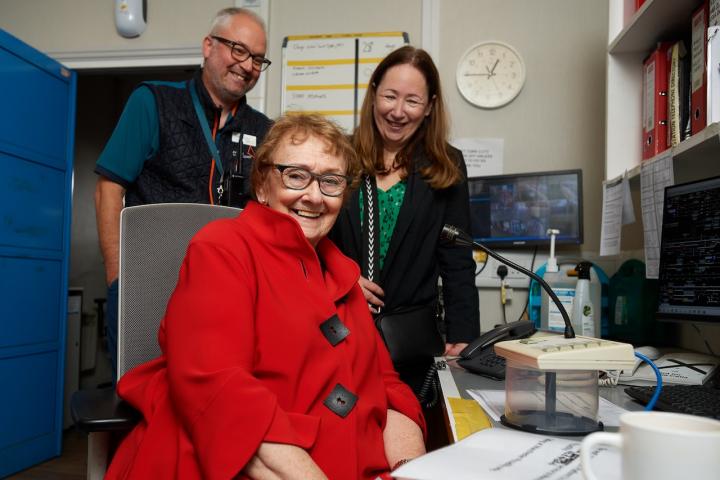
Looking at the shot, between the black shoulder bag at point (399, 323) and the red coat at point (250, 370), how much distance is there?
0.38 m

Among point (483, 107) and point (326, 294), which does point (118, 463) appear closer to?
point (326, 294)

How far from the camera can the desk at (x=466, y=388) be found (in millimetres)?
929

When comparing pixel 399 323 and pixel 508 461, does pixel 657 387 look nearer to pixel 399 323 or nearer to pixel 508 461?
pixel 508 461

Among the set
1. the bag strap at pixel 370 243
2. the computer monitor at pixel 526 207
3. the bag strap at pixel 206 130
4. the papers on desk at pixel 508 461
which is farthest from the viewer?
the computer monitor at pixel 526 207

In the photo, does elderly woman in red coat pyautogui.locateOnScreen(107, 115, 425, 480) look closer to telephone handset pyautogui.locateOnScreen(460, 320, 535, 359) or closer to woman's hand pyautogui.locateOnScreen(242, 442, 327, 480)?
woman's hand pyautogui.locateOnScreen(242, 442, 327, 480)

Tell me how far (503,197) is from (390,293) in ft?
3.58

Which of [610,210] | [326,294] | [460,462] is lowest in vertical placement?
[460,462]

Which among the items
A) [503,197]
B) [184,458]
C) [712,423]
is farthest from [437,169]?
[712,423]

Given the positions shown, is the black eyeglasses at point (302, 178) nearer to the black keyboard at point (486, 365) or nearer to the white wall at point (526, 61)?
the black keyboard at point (486, 365)

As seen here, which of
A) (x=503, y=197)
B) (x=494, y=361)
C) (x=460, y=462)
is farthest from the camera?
(x=503, y=197)

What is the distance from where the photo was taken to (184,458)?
2.80 ft

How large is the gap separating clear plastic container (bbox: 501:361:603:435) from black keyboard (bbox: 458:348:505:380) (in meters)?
0.42

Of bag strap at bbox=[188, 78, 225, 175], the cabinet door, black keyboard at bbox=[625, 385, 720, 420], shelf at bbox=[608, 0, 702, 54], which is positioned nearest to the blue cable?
black keyboard at bbox=[625, 385, 720, 420]

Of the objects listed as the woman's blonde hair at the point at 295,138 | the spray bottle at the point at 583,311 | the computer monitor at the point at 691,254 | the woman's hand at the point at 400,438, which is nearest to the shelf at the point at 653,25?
the computer monitor at the point at 691,254
